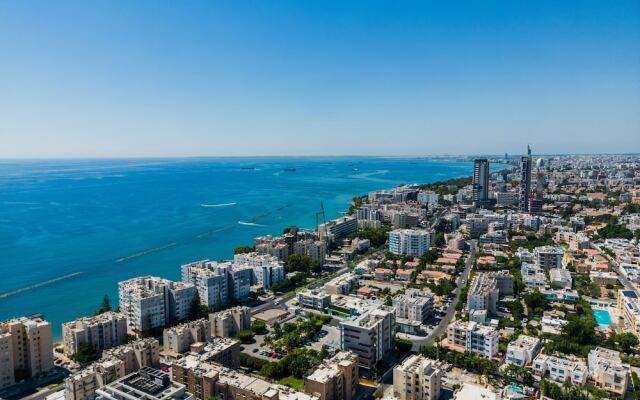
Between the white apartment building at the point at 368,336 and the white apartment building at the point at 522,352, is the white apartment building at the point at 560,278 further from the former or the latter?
the white apartment building at the point at 368,336

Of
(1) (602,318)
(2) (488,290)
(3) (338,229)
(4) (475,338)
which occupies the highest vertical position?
(3) (338,229)

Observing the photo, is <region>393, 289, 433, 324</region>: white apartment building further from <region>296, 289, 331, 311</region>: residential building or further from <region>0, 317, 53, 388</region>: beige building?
<region>0, 317, 53, 388</region>: beige building

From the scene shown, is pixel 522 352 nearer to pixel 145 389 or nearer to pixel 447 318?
pixel 447 318

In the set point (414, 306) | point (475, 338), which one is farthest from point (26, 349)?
point (475, 338)

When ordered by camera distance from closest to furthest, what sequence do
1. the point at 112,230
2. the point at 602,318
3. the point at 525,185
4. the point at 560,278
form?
the point at 602,318 < the point at 560,278 < the point at 112,230 < the point at 525,185

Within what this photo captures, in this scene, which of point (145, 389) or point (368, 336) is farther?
point (368, 336)

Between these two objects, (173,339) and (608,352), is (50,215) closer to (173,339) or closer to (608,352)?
(173,339)

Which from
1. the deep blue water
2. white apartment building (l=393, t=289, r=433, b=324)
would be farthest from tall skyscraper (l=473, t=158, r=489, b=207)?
white apartment building (l=393, t=289, r=433, b=324)

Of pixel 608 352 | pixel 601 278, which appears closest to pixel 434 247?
pixel 601 278
